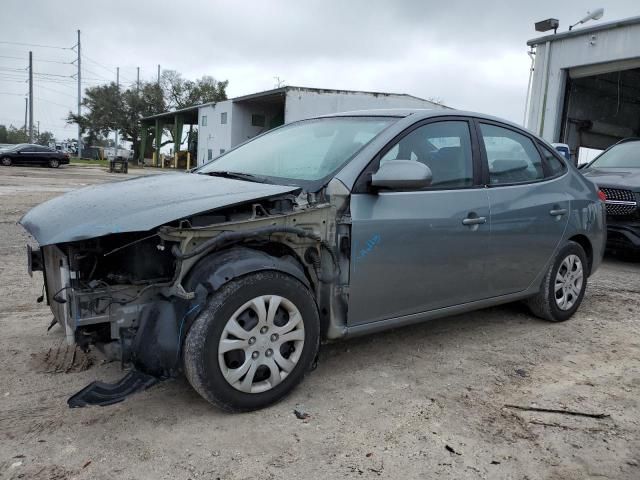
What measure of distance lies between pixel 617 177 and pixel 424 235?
17.5ft

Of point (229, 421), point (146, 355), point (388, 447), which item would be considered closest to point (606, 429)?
point (388, 447)

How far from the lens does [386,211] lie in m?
3.21

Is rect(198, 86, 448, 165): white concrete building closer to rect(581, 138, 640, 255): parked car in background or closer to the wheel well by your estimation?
rect(581, 138, 640, 255): parked car in background

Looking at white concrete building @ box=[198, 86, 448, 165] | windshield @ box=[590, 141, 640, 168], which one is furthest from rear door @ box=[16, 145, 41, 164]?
windshield @ box=[590, 141, 640, 168]

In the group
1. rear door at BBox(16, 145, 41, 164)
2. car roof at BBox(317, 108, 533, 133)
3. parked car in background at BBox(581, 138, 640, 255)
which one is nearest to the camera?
car roof at BBox(317, 108, 533, 133)

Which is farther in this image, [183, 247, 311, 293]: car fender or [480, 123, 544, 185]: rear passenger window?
[480, 123, 544, 185]: rear passenger window

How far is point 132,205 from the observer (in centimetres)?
→ 277

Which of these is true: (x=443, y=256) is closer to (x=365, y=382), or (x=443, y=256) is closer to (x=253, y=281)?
(x=365, y=382)

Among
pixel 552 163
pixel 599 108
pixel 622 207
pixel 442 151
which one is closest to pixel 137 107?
pixel 599 108

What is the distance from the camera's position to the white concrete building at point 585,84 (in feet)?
39.4

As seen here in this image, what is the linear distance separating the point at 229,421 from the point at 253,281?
0.73 m

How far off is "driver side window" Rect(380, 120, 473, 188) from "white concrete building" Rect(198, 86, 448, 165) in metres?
19.2

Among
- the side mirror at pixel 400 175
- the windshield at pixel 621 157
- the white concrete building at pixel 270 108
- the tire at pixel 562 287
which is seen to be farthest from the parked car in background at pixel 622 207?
the white concrete building at pixel 270 108

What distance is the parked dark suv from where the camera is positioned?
30.0 metres
